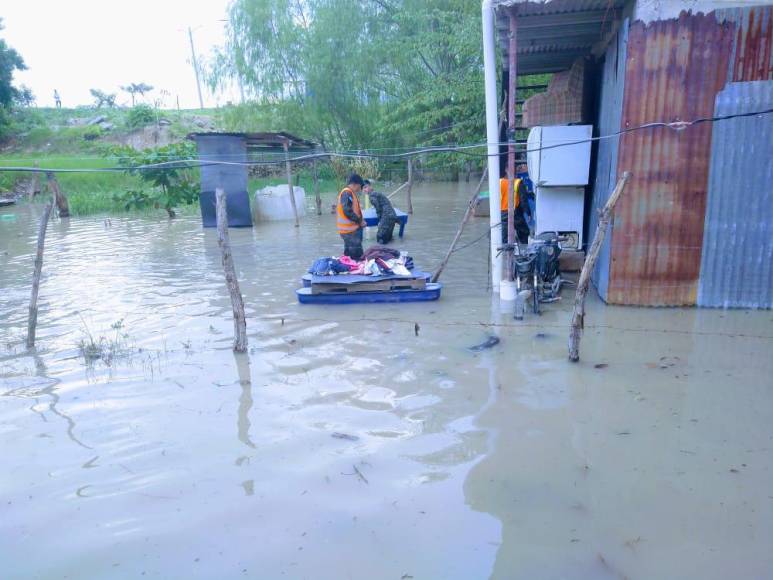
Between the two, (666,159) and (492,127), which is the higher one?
(492,127)

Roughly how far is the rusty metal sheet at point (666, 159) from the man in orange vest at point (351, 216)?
13.3 feet

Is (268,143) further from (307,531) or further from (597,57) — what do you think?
(307,531)

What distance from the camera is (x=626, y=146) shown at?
263 inches

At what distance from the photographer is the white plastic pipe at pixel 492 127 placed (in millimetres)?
7000

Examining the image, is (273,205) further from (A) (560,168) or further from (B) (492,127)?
(B) (492,127)

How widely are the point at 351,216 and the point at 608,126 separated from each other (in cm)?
Result: 394

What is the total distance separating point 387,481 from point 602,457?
4.65ft

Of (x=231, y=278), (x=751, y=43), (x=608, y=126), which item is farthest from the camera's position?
(x=608, y=126)

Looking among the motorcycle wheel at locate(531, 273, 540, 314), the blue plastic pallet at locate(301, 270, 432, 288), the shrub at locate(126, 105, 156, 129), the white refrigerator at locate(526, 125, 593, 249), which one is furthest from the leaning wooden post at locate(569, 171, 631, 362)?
the shrub at locate(126, 105, 156, 129)

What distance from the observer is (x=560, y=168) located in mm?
8336

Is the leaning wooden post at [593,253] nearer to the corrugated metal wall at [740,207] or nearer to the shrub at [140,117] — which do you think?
the corrugated metal wall at [740,207]

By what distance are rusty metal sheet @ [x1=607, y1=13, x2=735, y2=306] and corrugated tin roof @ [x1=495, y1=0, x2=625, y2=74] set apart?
0.79 m

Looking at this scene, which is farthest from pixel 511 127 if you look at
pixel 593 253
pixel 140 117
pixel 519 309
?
pixel 140 117

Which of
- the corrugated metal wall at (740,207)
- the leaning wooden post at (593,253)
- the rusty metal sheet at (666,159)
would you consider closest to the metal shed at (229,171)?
the rusty metal sheet at (666,159)
